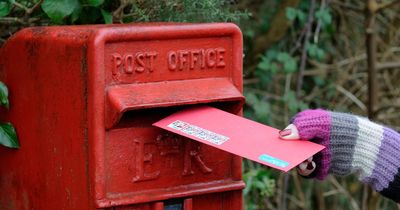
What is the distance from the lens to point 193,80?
2.48m

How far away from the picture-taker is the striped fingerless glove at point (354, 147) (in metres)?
2.48

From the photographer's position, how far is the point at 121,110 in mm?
2266

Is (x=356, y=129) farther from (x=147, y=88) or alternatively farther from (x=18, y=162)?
(x=18, y=162)

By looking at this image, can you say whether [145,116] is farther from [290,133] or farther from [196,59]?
[290,133]

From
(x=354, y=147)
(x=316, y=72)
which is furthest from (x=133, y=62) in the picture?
(x=316, y=72)

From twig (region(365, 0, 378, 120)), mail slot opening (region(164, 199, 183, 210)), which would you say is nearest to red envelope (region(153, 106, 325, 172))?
mail slot opening (region(164, 199, 183, 210))

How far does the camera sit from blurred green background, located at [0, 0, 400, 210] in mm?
4711

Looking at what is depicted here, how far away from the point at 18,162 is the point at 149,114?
0.54 meters

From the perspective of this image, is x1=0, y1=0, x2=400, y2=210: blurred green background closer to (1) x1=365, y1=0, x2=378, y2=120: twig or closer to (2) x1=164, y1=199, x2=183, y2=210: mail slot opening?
(1) x1=365, y1=0, x2=378, y2=120: twig

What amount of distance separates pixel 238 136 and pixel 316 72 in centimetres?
285

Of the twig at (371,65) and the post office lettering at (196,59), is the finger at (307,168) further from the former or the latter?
the twig at (371,65)

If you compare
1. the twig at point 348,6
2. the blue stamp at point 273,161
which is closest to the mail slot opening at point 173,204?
the blue stamp at point 273,161

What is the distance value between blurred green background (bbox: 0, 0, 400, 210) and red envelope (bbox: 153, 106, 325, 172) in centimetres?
165

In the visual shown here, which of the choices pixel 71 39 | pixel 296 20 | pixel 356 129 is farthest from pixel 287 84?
pixel 71 39
